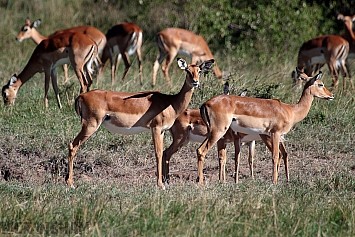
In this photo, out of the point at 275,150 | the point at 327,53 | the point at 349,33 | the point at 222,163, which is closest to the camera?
the point at 275,150

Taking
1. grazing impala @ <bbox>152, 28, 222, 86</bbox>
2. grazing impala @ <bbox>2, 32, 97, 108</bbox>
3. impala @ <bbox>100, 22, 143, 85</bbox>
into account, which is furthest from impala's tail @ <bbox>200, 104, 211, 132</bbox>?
impala @ <bbox>100, 22, 143, 85</bbox>

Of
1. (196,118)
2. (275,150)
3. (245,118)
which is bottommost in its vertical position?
(275,150)

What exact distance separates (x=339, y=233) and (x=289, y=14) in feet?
27.7

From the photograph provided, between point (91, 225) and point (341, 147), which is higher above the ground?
point (91, 225)

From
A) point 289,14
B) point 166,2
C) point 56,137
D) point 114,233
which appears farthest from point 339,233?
point 166,2

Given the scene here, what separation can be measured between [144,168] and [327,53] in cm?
551

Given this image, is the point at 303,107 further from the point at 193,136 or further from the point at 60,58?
the point at 60,58

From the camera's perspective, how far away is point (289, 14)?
13109 mm

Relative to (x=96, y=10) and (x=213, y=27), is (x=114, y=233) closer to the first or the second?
(x=213, y=27)

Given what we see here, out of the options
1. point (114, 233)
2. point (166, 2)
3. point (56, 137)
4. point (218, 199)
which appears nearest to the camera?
point (114, 233)

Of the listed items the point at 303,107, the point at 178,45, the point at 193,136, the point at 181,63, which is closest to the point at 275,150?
the point at 303,107

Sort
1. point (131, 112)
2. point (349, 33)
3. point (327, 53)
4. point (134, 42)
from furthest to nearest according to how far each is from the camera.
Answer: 1. point (349, 33)
2. point (134, 42)
3. point (327, 53)
4. point (131, 112)

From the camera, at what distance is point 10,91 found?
10258 millimetres

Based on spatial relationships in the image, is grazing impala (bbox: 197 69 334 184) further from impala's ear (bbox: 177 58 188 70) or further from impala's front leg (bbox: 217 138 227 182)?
impala's ear (bbox: 177 58 188 70)
